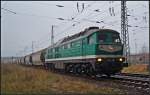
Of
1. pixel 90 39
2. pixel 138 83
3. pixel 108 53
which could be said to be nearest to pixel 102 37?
pixel 90 39

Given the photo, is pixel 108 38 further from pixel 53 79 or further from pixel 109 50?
pixel 53 79

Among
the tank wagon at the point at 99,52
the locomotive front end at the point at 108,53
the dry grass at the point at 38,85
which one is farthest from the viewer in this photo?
the tank wagon at the point at 99,52

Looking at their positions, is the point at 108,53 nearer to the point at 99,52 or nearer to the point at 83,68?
the point at 99,52

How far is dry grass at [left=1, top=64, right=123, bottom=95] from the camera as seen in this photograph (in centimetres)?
1261

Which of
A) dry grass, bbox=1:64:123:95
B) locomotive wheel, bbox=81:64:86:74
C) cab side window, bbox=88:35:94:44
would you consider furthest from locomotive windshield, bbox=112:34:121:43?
dry grass, bbox=1:64:123:95

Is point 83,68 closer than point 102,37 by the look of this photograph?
No

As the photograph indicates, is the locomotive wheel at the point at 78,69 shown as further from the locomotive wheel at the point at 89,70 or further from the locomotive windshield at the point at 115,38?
the locomotive windshield at the point at 115,38

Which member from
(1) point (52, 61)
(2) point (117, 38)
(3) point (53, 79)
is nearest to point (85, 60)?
(2) point (117, 38)

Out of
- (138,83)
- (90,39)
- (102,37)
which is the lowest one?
(138,83)

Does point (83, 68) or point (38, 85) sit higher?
point (83, 68)

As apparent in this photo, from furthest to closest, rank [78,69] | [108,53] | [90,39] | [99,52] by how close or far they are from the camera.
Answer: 1. [78,69]
2. [90,39]
3. [108,53]
4. [99,52]

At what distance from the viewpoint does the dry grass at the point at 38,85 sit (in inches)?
496

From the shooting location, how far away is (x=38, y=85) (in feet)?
46.3

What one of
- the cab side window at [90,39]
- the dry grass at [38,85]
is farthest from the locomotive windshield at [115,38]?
the dry grass at [38,85]
